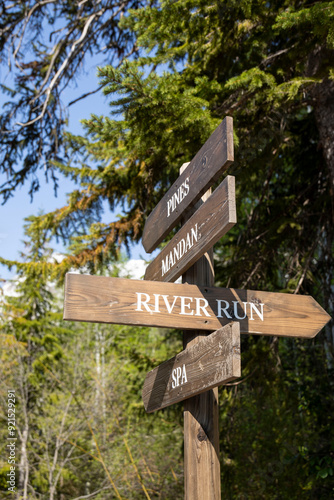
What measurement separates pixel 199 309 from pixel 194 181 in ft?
2.28

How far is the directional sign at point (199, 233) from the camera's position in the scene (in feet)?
7.93

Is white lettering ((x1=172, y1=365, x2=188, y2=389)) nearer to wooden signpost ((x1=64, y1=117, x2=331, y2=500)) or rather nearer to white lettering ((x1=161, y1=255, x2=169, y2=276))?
wooden signpost ((x1=64, y1=117, x2=331, y2=500))

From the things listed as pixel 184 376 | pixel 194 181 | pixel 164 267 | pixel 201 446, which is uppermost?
pixel 194 181

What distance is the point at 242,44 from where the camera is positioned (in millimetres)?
5098

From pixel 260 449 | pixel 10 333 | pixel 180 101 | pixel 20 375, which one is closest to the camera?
pixel 180 101

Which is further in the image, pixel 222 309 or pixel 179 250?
pixel 179 250

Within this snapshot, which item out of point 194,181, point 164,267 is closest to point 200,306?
point 164,267

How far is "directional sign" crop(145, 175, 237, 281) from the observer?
2.42 meters

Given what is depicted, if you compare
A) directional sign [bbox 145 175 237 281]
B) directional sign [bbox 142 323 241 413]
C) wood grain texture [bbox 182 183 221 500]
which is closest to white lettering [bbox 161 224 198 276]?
directional sign [bbox 145 175 237 281]

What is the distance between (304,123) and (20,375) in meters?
9.45

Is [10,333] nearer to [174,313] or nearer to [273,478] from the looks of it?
[273,478]

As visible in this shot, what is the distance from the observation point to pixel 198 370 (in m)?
2.59

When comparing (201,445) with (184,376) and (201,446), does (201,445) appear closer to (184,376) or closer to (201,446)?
(201,446)

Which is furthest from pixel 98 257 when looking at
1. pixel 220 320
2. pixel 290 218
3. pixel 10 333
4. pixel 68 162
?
pixel 10 333
